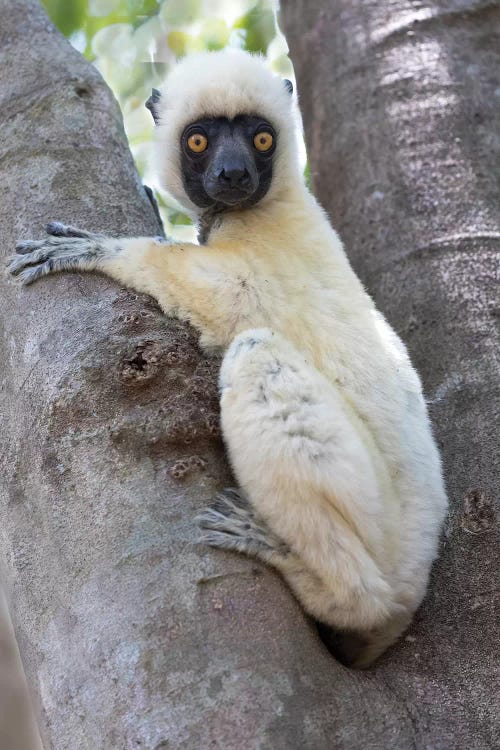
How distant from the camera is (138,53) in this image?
582cm

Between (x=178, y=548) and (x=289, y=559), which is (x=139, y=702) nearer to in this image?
(x=178, y=548)

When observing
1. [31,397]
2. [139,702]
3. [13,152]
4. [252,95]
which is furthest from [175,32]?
[139,702]

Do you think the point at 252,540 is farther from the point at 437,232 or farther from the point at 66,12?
the point at 66,12

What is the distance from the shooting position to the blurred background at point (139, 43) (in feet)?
18.0

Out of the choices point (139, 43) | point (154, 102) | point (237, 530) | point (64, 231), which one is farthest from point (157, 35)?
point (237, 530)

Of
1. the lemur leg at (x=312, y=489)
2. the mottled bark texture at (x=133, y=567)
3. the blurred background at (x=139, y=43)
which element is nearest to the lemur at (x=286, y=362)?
the lemur leg at (x=312, y=489)

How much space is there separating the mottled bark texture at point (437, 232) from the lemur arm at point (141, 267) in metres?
0.91

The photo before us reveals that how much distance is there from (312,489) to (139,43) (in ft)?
14.0

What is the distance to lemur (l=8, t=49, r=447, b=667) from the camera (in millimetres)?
2457

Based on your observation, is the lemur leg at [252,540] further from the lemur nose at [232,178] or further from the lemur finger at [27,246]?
the lemur nose at [232,178]

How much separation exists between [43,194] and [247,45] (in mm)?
3188

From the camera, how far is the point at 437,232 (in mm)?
3680

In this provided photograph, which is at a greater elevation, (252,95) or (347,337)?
(252,95)

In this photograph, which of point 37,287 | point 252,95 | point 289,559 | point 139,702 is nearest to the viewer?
point 139,702
